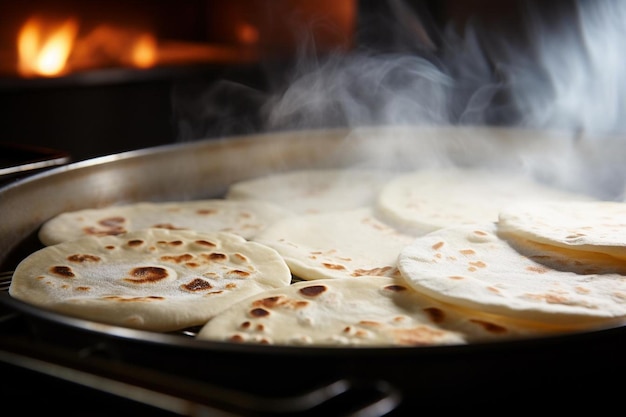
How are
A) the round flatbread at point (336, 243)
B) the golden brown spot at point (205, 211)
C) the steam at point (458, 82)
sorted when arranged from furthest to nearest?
the steam at point (458, 82), the golden brown spot at point (205, 211), the round flatbread at point (336, 243)

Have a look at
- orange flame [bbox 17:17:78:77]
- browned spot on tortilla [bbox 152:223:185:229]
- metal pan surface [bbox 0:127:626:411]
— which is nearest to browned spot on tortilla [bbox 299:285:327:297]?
metal pan surface [bbox 0:127:626:411]

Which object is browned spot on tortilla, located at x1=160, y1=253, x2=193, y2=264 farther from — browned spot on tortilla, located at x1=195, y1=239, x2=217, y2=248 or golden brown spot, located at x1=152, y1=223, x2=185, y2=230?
golden brown spot, located at x1=152, y1=223, x2=185, y2=230

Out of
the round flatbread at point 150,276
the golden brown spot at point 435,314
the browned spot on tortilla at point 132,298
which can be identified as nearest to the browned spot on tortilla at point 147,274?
the round flatbread at point 150,276

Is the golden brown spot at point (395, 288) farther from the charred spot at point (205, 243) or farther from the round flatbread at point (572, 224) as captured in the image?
the charred spot at point (205, 243)

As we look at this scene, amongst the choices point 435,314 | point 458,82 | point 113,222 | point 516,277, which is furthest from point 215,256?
point 458,82

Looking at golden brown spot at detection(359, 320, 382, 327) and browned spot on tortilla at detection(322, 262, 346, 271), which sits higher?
golden brown spot at detection(359, 320, 382, 327)
